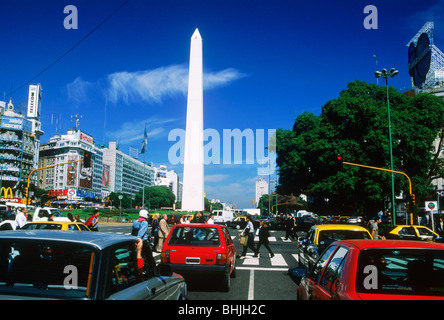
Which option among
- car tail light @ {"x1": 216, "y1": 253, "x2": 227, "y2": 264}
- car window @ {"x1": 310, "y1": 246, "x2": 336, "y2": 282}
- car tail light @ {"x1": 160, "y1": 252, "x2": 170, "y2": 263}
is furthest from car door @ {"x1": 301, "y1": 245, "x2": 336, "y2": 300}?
car tail light @ {"x1": 160, "y1": 252, "x2": 170, "y2": 263}

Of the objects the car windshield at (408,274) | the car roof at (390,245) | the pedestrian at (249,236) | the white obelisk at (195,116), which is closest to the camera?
the car windshield at (408,274)

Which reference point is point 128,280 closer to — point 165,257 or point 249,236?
point 165,257

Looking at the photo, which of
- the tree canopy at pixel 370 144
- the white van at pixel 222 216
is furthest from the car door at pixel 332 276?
the white van at pixel 222 216

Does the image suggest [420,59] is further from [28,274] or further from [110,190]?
[110,190]

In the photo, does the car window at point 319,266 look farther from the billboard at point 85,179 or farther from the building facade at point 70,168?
the billboard at point 85,179

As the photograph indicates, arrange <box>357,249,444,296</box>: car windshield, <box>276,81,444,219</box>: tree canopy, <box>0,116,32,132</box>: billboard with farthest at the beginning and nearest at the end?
<box>0,116,32,132</box>: billboard < <box>276,81,444,219</box>: tree canopy < <box>357,249,444,296</box>: car windshield

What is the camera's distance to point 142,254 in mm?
4172

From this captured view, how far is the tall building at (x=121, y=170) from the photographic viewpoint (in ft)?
493

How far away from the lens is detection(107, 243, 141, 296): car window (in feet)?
10.1

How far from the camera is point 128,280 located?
3.55m

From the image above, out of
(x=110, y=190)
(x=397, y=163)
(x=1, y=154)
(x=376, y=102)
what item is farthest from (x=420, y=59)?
(x=110, y=190)

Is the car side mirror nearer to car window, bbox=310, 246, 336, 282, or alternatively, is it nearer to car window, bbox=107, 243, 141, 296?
car window, bbox=107, 243, 141, 296

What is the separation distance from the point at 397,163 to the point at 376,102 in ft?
19.5

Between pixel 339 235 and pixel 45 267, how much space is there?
26.5 ft
